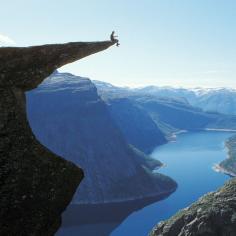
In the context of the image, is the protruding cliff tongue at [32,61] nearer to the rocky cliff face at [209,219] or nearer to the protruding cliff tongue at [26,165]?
the protruding cliff tongue at [26,165]

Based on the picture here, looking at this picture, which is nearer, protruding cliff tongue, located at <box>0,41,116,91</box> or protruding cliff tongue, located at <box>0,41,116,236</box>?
protruding cliff tongue, located at <box>0,41,116,236</box>

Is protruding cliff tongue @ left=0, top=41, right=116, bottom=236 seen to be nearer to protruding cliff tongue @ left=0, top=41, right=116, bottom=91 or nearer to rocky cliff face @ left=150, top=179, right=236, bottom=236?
protruding cliff tongue @ left=0, top=41, right=116, bottom=91

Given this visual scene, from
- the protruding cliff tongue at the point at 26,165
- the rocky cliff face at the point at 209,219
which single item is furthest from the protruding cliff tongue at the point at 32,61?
the rocky cliff face at the point at 209,219

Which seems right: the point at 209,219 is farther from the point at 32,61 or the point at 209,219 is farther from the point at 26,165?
the point at 26,165

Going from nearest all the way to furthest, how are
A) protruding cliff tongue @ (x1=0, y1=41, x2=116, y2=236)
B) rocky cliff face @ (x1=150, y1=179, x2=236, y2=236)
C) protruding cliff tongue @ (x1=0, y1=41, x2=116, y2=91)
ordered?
protruding cliff tongue @ (x1=0, y1=41, x2=116, y2=236) < protruding cliff tongue @ (x1=0, y1=41, x2=116, y2=91) < rocky cliff face @ (x1=150, y1=179, x2=236, y2=236)

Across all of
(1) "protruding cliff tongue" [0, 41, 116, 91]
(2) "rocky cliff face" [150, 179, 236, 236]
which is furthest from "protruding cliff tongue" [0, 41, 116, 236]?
(2) "rocky cliff face" [150, 179, 236, 236]

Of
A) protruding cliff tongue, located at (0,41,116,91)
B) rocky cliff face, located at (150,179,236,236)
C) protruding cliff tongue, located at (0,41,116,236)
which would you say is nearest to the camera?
protruding cliff tongue, located at (0,41,116,236)

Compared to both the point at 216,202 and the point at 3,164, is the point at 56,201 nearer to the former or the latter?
the point at 3,164
